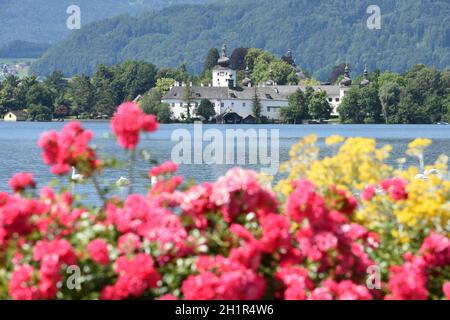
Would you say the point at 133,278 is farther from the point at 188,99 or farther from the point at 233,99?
the point at 233,99

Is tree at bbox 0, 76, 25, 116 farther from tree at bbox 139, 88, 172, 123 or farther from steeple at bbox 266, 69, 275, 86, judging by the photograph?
steeple at bbox 266, 69, 275, 86

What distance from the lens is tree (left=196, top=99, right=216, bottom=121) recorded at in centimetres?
15538

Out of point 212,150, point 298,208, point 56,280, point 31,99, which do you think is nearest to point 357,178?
point 298,208

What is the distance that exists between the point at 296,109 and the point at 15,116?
3966 cm

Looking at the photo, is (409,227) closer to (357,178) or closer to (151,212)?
(357,178)

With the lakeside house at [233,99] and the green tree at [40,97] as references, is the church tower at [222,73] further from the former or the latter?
the green tree at [40,97]

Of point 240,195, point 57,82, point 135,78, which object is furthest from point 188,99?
point 240,195

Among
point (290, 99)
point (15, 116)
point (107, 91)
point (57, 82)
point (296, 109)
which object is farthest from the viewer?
point (57, 82)

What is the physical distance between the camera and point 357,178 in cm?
830

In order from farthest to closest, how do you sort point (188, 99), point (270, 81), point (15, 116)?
point (270, 81)
point (188, 99)
point (15, 116)

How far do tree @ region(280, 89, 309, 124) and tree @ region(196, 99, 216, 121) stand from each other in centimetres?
1004

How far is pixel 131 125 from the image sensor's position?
23.2 feet

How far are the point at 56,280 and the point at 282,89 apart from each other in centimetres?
17062

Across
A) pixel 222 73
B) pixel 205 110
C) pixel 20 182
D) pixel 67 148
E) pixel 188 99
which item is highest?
pixel 222 73
